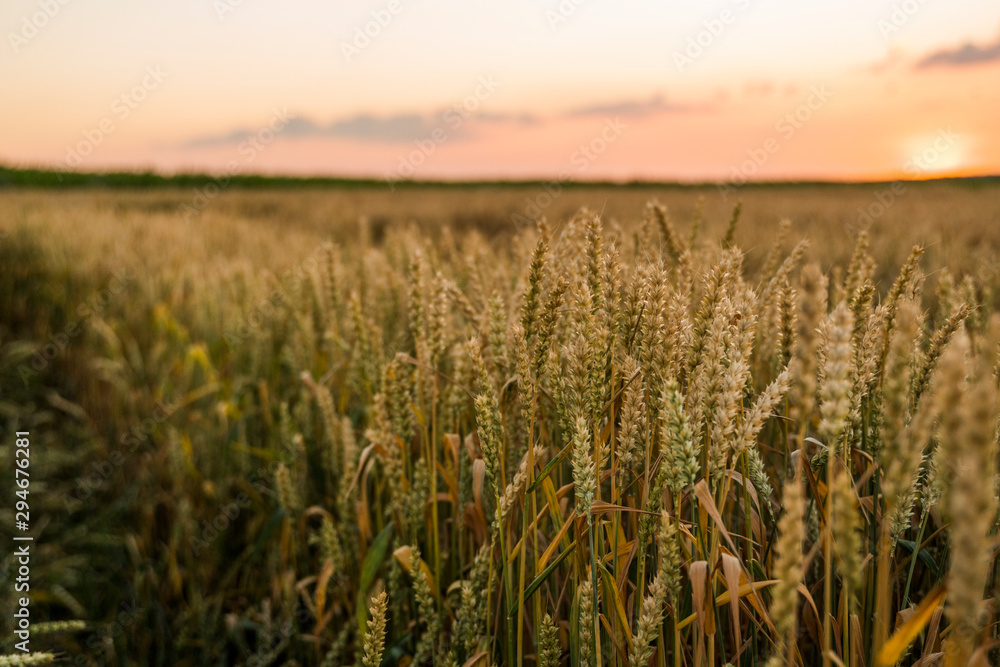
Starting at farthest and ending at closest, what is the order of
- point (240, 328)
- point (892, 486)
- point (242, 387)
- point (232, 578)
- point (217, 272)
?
1. point (217, 272)
2. point (240, 328)
3. point (242, 387)
4. point (232, 578)
5. point (892, 486)

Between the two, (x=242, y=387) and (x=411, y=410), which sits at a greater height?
(x=411, y=410)

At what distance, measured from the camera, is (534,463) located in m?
1.19

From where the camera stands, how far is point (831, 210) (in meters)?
12.2

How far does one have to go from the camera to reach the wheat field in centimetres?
90

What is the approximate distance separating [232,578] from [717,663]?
2195mm

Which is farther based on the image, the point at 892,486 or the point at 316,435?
the point at 316,435

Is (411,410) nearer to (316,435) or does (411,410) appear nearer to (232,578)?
(316,435)

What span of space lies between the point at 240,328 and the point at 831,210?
485 inches

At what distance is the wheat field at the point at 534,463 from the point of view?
2.96 feet

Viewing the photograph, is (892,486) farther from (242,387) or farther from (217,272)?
(217,272)

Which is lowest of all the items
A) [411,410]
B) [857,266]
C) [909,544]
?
[909,544]

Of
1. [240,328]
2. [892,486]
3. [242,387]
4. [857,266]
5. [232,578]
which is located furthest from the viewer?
[240,328]

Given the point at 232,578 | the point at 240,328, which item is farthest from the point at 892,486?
the point at 240,328

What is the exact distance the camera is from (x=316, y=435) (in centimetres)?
247
